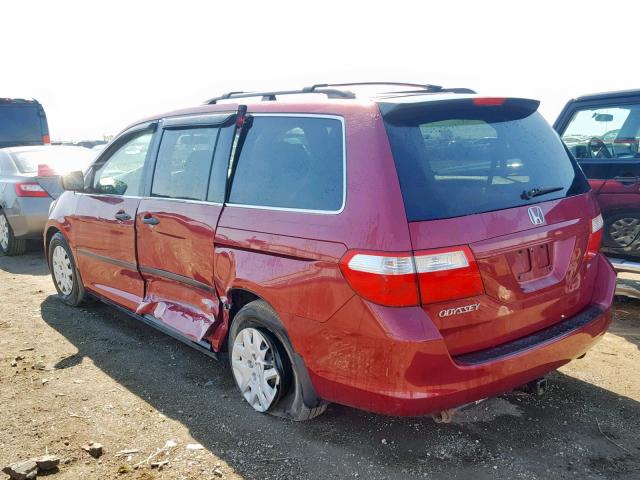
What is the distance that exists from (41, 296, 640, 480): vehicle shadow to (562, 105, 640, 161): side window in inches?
94.0

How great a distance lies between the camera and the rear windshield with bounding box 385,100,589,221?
2.71 meters

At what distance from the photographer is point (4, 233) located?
842 centimetres

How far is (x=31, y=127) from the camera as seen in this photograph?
48.1 ft

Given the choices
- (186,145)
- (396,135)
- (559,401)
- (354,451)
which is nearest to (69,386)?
(186,145)

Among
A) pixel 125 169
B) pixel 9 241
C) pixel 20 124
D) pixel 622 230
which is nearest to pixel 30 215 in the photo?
pixel 9 241

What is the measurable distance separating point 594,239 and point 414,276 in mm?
1389

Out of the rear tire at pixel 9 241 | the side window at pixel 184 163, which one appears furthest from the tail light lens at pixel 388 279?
the rear tire at pixel 9 241

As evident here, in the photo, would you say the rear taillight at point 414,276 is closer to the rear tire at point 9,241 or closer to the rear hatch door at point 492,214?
the rear hatch door at point 492,214

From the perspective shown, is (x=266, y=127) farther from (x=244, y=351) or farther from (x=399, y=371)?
(x=399, y=371)

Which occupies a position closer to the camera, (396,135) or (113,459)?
(396,135)

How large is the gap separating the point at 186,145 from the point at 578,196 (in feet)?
8.28

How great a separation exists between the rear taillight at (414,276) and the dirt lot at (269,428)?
0.94 m

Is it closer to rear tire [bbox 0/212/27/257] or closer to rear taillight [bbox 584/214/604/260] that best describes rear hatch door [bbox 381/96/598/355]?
rear taillight [bbox 584/214/604/260]

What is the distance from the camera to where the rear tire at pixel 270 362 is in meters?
3.20
